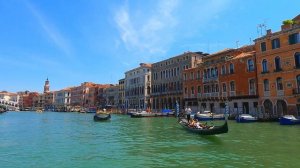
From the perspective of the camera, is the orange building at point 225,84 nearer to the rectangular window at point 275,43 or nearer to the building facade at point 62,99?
the rectangular window at point 275,43

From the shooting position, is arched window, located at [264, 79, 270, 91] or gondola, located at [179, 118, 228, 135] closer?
gondola, located at [179, 118, 228, 135]

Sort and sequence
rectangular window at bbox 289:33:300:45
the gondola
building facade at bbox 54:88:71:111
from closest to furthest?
1. the gondola
2. rectangular window at bbox 289:33:300:45
3. building facade at bbox 54:88:71:111

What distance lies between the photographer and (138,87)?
196 feet

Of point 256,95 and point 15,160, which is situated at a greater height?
point 256,95

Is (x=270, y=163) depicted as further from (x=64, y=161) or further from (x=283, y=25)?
(x=283, y=25)

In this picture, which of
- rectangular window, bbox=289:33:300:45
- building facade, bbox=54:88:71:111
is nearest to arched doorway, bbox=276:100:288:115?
rectangular window, bbox=289:33:300:45

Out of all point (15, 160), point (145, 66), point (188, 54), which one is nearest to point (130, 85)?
point (145, 66)

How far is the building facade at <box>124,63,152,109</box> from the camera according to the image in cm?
5662

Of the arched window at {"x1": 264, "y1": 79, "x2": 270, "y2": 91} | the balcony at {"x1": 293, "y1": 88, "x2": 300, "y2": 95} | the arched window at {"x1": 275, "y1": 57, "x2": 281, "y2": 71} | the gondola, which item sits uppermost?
the arched window at {"x1": 275, "y1": 57, "x2": 281, "y2": 71}

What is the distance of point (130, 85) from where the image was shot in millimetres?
63625

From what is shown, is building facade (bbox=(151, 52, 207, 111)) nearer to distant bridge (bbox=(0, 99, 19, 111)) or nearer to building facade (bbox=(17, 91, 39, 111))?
distant bridge (bbox=(0, 99, 19, 111))

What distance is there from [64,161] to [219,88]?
1024 inches

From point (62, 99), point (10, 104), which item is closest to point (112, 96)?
point (62, 99)

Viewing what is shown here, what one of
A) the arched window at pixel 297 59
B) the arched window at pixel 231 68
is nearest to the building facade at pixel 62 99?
the arched window at pixel 231 68
